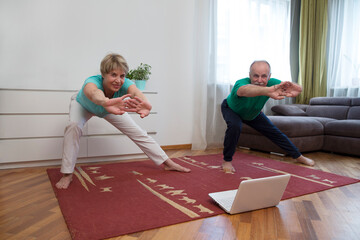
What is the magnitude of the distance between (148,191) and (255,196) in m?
0.69

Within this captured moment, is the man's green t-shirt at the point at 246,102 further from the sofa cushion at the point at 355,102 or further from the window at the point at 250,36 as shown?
the sofa cushion at the point at 355,102

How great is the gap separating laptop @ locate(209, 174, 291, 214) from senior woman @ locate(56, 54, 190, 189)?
0.70 metres

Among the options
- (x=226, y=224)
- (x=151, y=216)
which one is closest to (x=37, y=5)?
(x=151, y=216)

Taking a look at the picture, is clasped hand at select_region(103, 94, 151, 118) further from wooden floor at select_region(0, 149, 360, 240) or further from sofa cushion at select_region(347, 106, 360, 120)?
sofa cushion at select_region(347, 106, 360, 120)

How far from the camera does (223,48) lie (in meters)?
4.08

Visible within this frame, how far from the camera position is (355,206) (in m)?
1.70

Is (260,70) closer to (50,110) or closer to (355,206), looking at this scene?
(355,206)

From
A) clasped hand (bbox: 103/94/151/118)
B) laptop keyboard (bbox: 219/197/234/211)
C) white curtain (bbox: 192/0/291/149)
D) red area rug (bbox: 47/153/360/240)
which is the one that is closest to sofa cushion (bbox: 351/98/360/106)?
white curtain (bbox: 192/0/291/149)

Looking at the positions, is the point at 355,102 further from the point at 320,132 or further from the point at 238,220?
the point at 238,220

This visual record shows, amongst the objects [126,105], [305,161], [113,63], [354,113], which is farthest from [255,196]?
[354,113]

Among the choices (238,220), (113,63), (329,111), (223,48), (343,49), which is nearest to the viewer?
(238,220)

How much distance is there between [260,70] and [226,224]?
1304 millimetres

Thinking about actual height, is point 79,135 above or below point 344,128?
above

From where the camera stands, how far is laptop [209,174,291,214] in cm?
149
